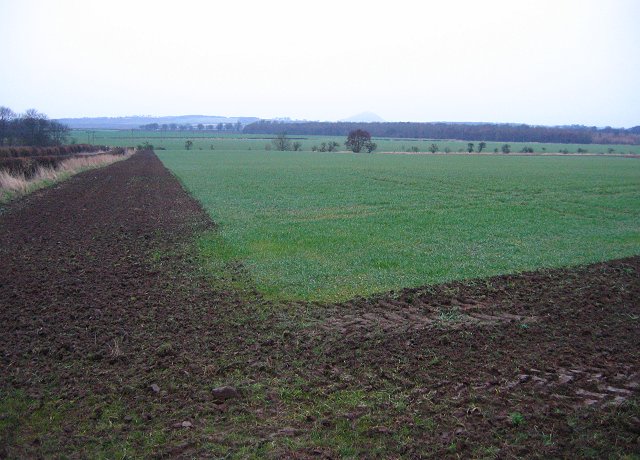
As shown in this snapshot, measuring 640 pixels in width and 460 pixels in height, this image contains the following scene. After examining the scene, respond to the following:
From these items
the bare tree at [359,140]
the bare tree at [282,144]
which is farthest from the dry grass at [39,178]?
the bare tree at [282,144]

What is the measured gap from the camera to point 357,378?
6.55m

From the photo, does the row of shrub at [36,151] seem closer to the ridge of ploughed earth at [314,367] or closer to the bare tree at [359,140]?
the ridge of ploughed earth at [314,367]

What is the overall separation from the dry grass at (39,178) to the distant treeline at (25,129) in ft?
82.6

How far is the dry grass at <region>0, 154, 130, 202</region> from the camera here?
26.9 m

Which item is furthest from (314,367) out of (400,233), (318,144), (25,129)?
(318,144)

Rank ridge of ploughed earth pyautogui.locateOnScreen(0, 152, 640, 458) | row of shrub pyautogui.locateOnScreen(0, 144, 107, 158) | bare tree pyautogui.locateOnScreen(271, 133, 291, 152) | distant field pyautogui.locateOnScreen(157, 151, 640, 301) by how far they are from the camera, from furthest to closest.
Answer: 1. bare tree pyautogui.locateOnScreen(271, 133, 291, 152)
2. row of shrub pyautogui.locateOnScreen(0, 144, 107, 158)
3. distant field pyautogui.locateOnScreen(157, 151, 640, 301)
4. ridge of ploughed earth pyautogui.locateOnScreen(0, 152, 640, 458)

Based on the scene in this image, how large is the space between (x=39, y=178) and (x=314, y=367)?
3324cm

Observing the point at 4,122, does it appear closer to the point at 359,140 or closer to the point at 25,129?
the point at 25,129

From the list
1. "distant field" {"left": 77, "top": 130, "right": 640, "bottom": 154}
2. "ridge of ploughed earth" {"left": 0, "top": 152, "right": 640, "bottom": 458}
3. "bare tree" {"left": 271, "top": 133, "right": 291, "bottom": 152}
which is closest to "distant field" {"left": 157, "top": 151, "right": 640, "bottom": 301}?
"ridge of ploughed earth" {"left": 0, "top": 152, "right": 640, "bottom": 458}

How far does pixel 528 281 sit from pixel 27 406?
9.74 m

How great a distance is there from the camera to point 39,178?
33.7 metres

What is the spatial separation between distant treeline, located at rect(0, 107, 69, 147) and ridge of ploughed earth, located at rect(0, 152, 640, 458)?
70488 mm

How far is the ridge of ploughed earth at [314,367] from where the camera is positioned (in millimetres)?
5199

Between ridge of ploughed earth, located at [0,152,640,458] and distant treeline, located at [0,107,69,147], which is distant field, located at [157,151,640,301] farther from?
→ distant treeline, located at [0,107,69,147]
